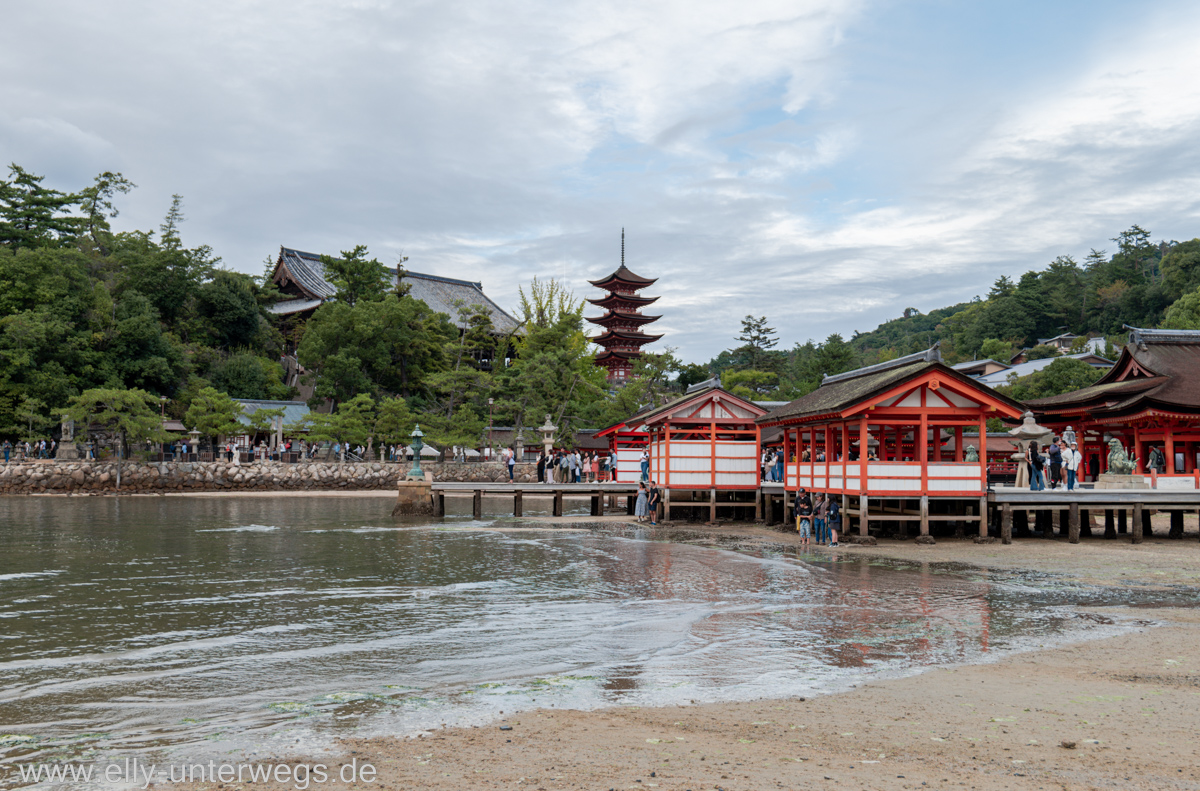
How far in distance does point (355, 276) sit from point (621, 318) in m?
23.7

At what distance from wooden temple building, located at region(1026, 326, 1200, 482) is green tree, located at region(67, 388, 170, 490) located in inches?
1630

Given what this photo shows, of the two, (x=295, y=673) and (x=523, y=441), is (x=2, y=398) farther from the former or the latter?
(x=295, y=673)

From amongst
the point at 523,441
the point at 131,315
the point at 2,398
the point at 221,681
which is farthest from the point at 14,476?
the point at 221,681

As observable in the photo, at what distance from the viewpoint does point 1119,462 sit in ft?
85.3

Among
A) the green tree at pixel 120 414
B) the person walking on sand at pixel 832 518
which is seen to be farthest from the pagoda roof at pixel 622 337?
the person walking on sand at pixel 832 518

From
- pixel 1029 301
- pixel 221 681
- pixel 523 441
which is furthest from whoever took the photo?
pixel 1029 301

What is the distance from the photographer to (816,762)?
634 cm

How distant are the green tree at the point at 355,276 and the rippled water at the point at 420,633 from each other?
38.4 meters

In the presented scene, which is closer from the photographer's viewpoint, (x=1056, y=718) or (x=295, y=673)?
(x=1056, y=718)

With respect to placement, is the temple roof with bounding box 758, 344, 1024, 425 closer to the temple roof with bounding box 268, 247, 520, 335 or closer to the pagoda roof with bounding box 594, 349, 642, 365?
the temple roof with bounding box 268, 247, 520, 335

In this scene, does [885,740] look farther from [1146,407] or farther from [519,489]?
[519,489]

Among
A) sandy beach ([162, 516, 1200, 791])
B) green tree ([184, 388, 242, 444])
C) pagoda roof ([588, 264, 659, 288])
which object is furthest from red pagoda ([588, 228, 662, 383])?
sandy beach ([162, 516, 1200, 791])

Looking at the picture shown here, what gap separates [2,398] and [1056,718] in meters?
49.3

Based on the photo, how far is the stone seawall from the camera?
4266 centimetres
